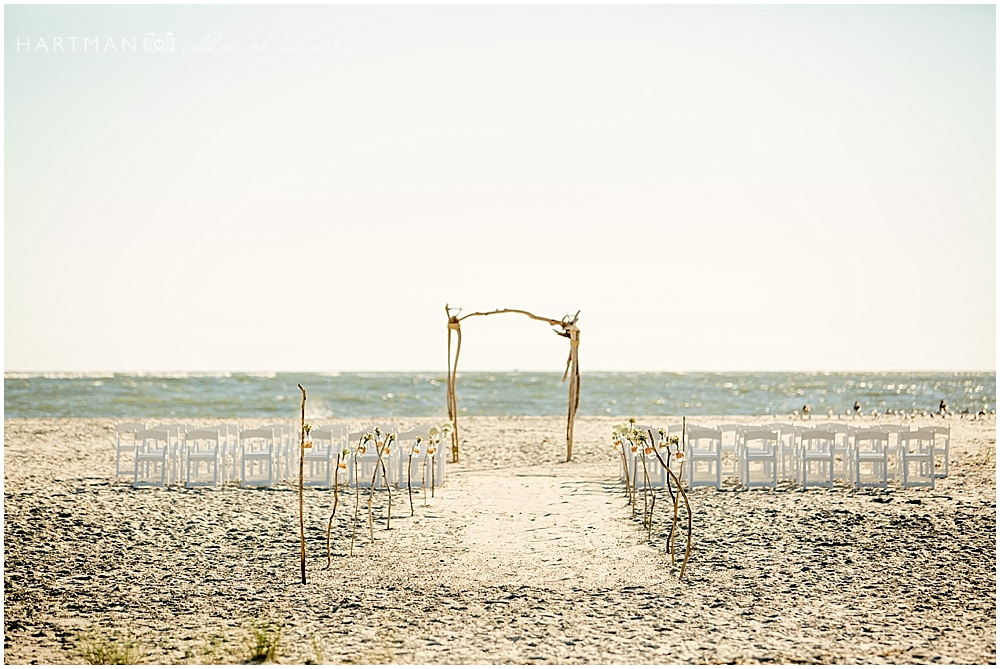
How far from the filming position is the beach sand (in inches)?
199

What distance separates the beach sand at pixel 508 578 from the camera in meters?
5.05

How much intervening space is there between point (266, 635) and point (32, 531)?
3.85 meters

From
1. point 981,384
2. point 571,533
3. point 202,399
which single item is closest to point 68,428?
point 571,533

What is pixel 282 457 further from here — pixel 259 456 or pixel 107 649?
pixel 107 649

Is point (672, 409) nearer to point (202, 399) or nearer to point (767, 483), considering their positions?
point (202, 399)

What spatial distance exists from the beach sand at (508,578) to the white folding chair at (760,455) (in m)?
0.37

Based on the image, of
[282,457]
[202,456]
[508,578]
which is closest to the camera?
[508,578]

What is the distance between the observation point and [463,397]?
45312mm

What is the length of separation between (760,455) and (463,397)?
3584cm

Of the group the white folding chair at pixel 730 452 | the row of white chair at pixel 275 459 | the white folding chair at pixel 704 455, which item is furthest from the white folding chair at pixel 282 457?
the white folding chair at pixel 730 452

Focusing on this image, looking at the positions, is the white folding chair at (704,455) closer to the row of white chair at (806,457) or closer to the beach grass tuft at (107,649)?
the row of white chair at (806,457)

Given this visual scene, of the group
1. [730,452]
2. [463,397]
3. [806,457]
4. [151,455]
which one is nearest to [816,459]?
[806,457]

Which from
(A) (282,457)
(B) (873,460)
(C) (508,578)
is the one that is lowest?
(C) (508,578)

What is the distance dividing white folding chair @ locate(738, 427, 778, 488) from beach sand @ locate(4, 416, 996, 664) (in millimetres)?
368
